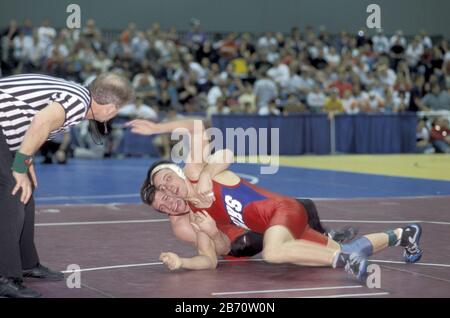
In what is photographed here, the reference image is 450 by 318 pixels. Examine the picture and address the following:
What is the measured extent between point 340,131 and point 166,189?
16011 millimetres

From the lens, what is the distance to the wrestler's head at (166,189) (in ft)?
19.7

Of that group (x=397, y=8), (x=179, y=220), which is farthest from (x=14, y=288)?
(x=397, y=8)

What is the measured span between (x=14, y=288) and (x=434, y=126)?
58.0 ft

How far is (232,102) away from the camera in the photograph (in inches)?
830

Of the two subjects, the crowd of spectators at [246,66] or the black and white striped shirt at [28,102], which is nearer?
the black and white striped shirt at [28,102]

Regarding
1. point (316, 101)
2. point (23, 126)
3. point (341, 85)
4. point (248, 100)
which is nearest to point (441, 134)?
point (341, 85)

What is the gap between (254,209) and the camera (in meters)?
6.15

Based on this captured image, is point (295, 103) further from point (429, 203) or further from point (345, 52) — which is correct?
point (429, 203)

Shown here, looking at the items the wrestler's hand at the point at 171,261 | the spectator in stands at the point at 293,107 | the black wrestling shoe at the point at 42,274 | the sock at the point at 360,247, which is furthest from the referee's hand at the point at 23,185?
the spectator in stands at the point at 293,107

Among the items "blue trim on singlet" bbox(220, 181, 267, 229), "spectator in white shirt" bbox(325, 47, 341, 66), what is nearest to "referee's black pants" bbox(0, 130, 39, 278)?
"blue trim on singlet" bbox(220, 181, 267, 229)

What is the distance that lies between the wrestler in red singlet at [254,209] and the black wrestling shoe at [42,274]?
106cm

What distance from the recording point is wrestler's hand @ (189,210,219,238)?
6.20 metres

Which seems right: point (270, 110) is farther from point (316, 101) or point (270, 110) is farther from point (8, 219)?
point (8, 219)

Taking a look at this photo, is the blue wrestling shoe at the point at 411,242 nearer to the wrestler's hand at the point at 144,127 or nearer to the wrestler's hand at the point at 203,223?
the wrestler's hand at the point at 203,223
